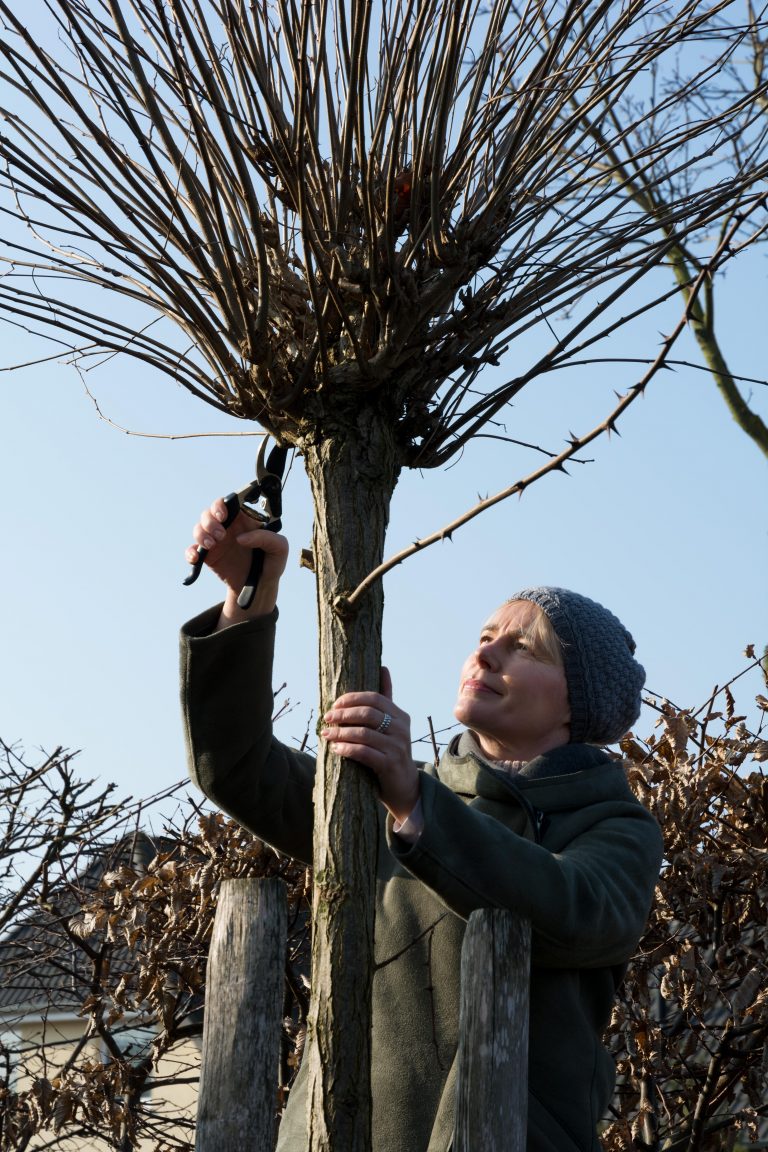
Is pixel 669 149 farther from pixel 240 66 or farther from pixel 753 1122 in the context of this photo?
pixel 753 1122

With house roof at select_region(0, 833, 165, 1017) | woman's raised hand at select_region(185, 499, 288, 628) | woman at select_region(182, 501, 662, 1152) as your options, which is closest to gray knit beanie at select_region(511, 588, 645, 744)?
woman at select_region(182, 501, 662, 1152)

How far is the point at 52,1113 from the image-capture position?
155 inches

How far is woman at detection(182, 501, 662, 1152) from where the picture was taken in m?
1.99

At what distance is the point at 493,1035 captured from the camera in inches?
67.3

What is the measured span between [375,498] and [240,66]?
769 millimetres

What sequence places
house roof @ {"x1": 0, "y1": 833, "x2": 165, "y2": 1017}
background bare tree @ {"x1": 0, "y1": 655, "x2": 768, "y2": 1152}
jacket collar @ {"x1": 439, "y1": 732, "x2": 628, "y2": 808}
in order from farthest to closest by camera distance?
1. house roof @ {"x1": 0, "y1": 833, "x2": 165, "y2": 1017}
2. background bare tree @ {"x1": 0, "y1": 655, "x2": 768, "y2": 1152}
3. jacket collar @ {"x1": 439, "y1": 732, "x2": 628, "y2": 808}

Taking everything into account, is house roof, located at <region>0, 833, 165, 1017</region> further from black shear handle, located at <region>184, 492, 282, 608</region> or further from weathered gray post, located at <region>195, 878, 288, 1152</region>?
weathered gray post, located at <region>195, 878, 288, 1152</region>

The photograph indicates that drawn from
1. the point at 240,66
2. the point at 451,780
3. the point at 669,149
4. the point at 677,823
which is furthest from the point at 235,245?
the point at 677,823

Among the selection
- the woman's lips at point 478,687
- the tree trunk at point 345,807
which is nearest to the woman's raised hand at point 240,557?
the tree trunk at point 345,807

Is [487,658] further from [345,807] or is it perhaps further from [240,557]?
[345,807]

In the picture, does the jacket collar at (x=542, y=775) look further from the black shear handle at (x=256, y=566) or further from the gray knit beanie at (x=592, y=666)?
the black shear handle at (x=256, y=566)

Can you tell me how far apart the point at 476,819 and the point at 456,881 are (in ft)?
0.36

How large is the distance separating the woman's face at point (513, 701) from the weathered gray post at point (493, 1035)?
91 centimetres

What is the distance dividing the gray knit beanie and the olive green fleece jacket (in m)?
0.14
